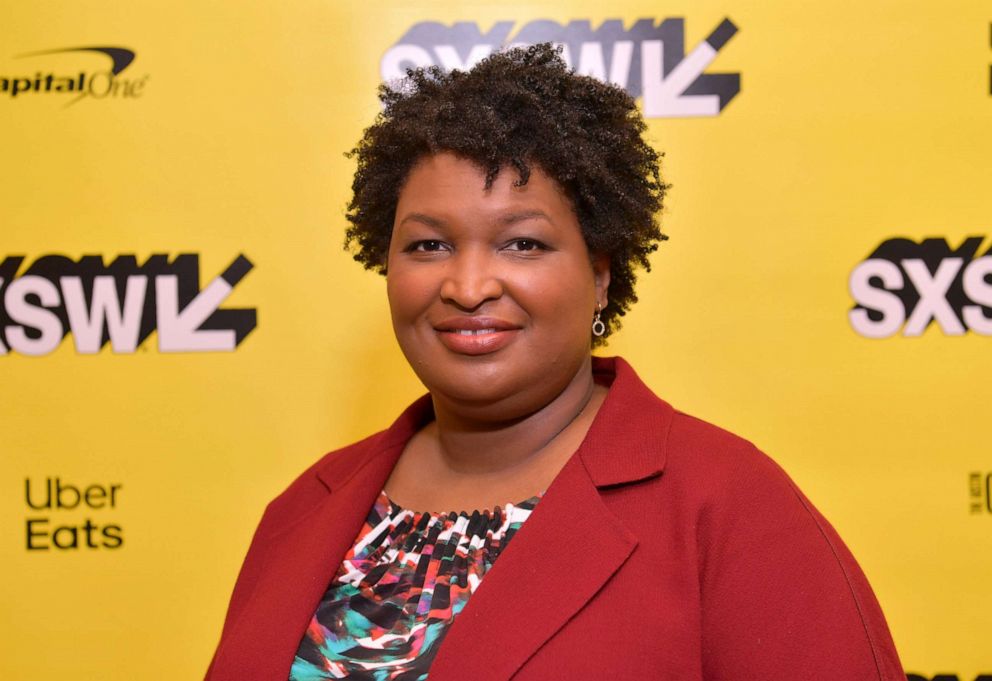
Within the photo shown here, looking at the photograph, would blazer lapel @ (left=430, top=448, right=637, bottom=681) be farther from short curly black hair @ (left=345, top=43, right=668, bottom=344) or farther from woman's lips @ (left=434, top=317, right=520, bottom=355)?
short curly black hair @ (left=345, top=43, right=668, bottom=344)

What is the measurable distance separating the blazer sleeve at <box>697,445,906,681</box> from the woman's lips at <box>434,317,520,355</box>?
0.29m

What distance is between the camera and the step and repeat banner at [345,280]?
6.52 feet

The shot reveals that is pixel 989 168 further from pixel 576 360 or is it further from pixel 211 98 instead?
pixel 211 98

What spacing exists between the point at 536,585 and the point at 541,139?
0.50m

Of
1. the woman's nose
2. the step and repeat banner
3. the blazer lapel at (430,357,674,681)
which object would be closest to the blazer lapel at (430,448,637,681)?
the blazer lapel at (430,357,674,681)

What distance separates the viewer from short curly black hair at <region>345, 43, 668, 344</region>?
4.10 feet

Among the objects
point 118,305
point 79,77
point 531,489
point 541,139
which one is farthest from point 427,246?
point 79,77

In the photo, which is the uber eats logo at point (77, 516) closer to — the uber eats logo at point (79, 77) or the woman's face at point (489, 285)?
the uber eats logo at point (79, 77)

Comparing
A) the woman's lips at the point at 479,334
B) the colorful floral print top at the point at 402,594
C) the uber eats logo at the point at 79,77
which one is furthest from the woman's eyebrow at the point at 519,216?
the uber eats logo at the point at 79,77

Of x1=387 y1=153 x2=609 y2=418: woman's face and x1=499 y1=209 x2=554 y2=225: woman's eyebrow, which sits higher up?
x1=499 y1=209 x2=554 y2=225: woman's eyebrow

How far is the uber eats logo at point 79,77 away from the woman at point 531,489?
81cm

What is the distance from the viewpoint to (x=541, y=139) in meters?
1.26

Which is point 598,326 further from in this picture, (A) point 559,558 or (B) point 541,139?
(A) point 559,558

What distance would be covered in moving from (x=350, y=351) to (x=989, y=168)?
1223 millimetres
